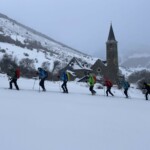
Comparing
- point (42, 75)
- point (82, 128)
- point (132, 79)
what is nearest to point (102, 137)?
point (82, 128)

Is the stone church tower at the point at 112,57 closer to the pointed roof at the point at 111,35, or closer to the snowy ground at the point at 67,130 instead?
the pointed roof at the point at 111,35

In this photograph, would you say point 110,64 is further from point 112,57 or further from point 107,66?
point 112,57

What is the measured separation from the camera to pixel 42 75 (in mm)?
18984

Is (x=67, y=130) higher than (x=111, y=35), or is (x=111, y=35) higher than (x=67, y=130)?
(x=111, y=35)

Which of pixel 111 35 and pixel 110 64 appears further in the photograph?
pixel 111 35

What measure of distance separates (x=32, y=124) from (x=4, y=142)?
185 cm

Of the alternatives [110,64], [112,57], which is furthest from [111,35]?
[110,64]

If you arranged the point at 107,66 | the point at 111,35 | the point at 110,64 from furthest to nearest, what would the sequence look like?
1. the point at 111,35
2. the point at 110,64
3. the point at 107,66

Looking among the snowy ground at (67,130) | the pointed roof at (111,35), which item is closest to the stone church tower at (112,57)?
the pointed roof at (111,35)

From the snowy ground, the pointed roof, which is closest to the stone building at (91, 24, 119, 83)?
the pointed roof

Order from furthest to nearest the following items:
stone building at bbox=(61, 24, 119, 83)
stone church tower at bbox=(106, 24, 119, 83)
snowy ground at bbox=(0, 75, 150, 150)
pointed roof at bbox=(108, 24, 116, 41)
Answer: pointed roof at bbox=(108, 24, 116, 41) < stone church tower at bbox=(106, 24, 119, 83) < stone building at bbox=(61, 24, 119, 83) < snowy ground at bbox=(0, 75, 150, 150)

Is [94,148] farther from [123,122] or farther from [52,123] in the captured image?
[123,122]

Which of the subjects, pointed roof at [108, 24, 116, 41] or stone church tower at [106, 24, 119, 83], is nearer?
stone church tower at [106, 24, 119, 83]

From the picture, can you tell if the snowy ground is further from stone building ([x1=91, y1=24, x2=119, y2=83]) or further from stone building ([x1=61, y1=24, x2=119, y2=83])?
stone building ([x1=91, y1=24, x2=119, y2=83])
